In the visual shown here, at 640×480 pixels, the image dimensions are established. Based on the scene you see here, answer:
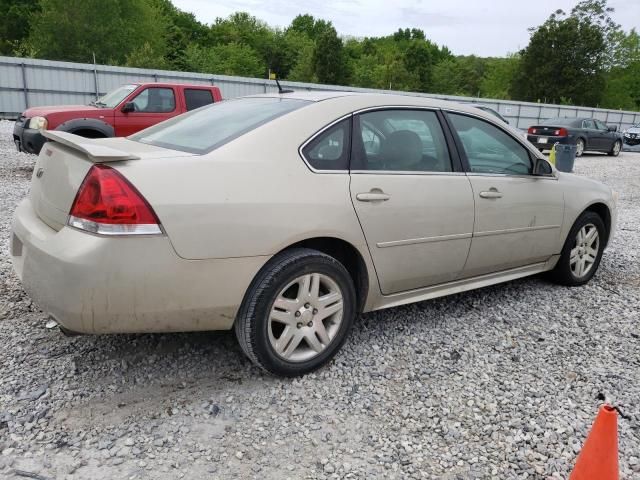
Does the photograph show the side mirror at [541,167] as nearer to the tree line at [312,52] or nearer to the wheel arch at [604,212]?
the wheel arch at [604,212]

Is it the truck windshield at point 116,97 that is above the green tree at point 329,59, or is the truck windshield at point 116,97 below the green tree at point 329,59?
below

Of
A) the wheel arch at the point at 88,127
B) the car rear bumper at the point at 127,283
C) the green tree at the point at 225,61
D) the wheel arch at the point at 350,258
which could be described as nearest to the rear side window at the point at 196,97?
the wheel arch at the point at 88,127

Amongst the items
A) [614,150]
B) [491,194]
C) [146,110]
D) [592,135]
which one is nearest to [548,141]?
[592,135]

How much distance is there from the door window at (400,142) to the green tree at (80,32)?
36.7 m

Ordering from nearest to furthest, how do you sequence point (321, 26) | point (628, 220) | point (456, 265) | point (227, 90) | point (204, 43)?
point (456, 265) < point (628, 220) < point (227, 90) < point (204, 43) < point (321, 26)

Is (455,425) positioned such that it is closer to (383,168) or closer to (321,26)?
(383,168)

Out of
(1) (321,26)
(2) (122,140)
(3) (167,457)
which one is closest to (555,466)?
(3) (167,457)

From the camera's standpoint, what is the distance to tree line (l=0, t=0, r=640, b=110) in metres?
36.9

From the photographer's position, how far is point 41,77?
20.1 m

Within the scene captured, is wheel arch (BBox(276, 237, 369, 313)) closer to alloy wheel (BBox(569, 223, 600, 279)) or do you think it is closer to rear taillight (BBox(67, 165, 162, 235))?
rear taillight (BBox(67, 165, 162, 235))

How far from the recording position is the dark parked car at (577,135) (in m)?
18.5

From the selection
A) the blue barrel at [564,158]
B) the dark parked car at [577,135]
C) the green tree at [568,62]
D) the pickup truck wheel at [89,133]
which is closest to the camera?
the pickup truck wheel at [89,133]

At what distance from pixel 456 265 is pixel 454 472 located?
1548 millimetres

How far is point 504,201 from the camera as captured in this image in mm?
3729
